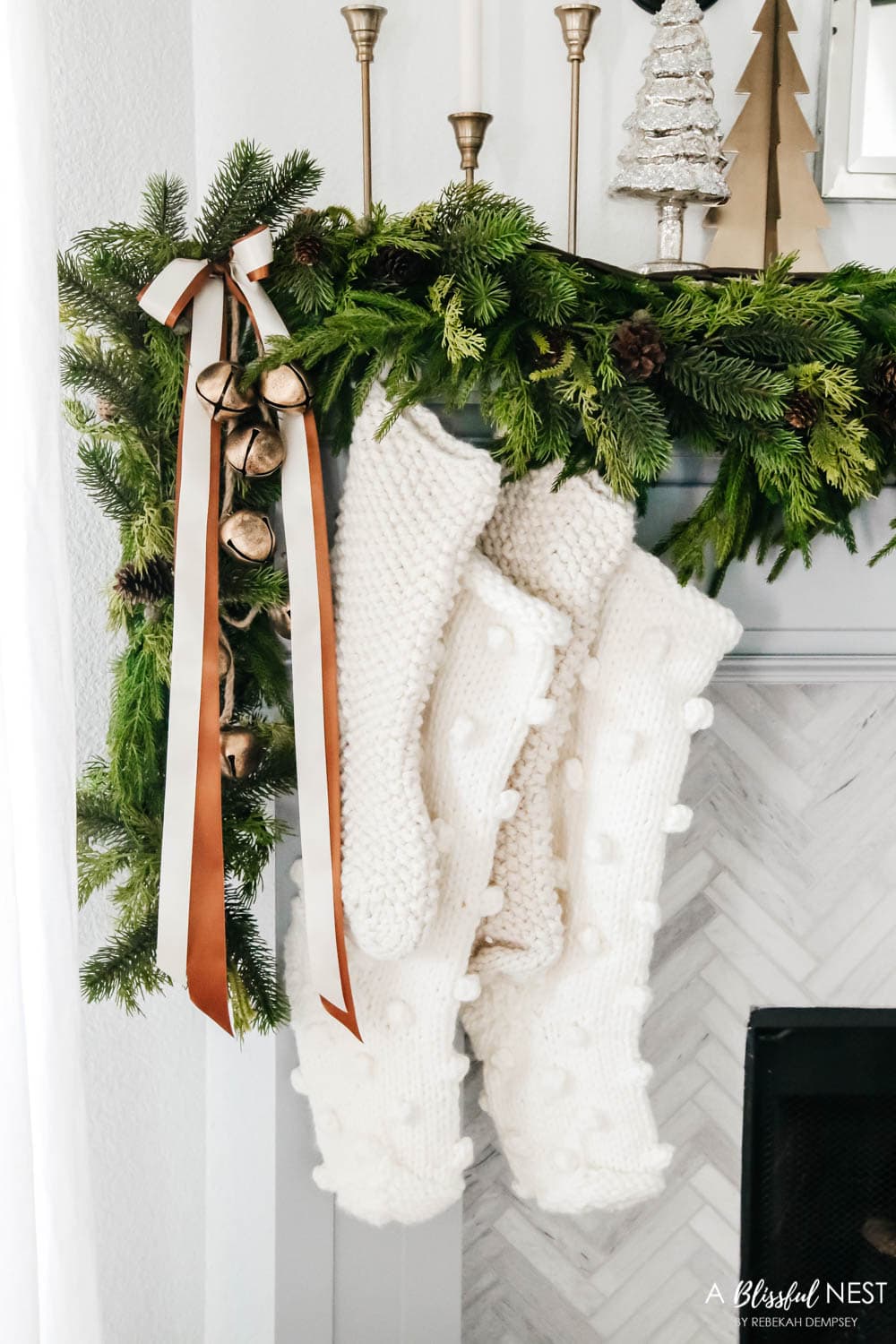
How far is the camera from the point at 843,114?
94 centimetres

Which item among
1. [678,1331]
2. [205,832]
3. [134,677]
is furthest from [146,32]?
[678,1331]

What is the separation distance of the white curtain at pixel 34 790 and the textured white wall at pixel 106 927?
1.07 feet

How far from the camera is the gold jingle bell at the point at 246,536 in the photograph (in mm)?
722

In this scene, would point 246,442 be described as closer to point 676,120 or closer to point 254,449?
point 254,449

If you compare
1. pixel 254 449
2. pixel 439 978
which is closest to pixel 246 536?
pixel 254 449

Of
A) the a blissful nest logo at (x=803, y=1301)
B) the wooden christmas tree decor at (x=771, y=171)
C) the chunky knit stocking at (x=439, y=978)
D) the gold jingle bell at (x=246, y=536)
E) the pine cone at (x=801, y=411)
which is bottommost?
the a blissful nest logo at (x=803, y=1301)

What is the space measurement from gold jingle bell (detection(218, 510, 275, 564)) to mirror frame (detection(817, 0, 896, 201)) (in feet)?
2.18

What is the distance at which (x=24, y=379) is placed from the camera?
0.50 metres

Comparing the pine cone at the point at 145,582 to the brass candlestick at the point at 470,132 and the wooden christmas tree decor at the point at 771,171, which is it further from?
the wooden christmas tree decor at the point at 771,171

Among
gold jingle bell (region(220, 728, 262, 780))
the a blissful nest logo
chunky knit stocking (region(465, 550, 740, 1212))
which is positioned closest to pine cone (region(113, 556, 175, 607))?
gold jingle bell (region(220, 728, 262, 780))

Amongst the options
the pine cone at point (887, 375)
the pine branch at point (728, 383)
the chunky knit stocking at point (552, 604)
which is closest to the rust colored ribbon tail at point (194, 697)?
the chunky knit stocking at point (552, 604)

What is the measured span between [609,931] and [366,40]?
772mm

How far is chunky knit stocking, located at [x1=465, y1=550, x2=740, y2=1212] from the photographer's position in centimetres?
78

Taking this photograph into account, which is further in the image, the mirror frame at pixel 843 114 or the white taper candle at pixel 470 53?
the mirror frame at pixel 843 114
